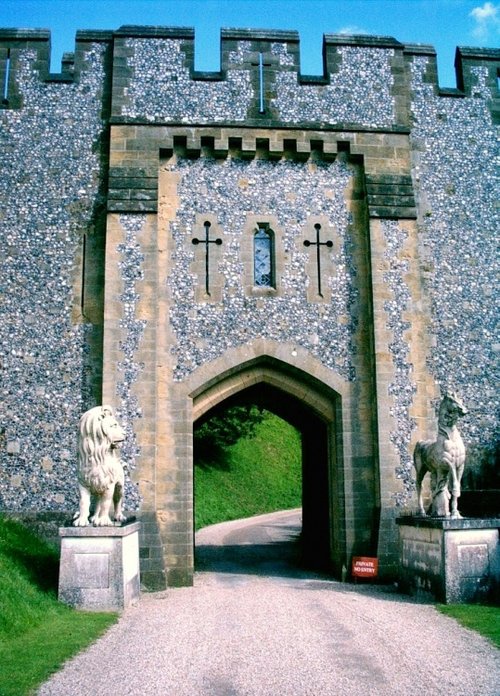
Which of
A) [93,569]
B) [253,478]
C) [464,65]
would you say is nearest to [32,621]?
[93,569]

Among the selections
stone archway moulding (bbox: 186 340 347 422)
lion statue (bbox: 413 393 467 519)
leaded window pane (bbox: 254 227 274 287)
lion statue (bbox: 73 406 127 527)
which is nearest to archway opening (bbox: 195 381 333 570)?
stone archway moulding (bbox: 186 340 347 422)

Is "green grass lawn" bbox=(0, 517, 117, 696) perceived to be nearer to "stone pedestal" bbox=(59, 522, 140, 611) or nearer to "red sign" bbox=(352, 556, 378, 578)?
"stone pedestal" bbox=(59, 522, 140, 611)

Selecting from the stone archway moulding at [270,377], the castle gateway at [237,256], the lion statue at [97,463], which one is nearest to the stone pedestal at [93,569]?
the lion statue at [97,463]

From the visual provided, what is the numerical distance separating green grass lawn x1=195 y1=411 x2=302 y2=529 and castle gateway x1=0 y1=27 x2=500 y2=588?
14.2 m

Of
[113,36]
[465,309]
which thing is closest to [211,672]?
[465,309]

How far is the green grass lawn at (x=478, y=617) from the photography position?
751 cm

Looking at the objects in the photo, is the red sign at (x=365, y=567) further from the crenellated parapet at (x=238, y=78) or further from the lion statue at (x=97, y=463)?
the crenellated parapet at (x=238, y=78)

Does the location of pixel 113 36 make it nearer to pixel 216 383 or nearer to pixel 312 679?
pixel 216 383

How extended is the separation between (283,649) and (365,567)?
522cm

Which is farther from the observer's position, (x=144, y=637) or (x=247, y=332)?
(x=247, y=332)

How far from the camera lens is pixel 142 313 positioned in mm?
12500

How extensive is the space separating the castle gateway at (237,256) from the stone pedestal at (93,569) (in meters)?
2.46

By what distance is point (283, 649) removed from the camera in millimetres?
6855

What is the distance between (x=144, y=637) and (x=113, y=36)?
11.2 metres
